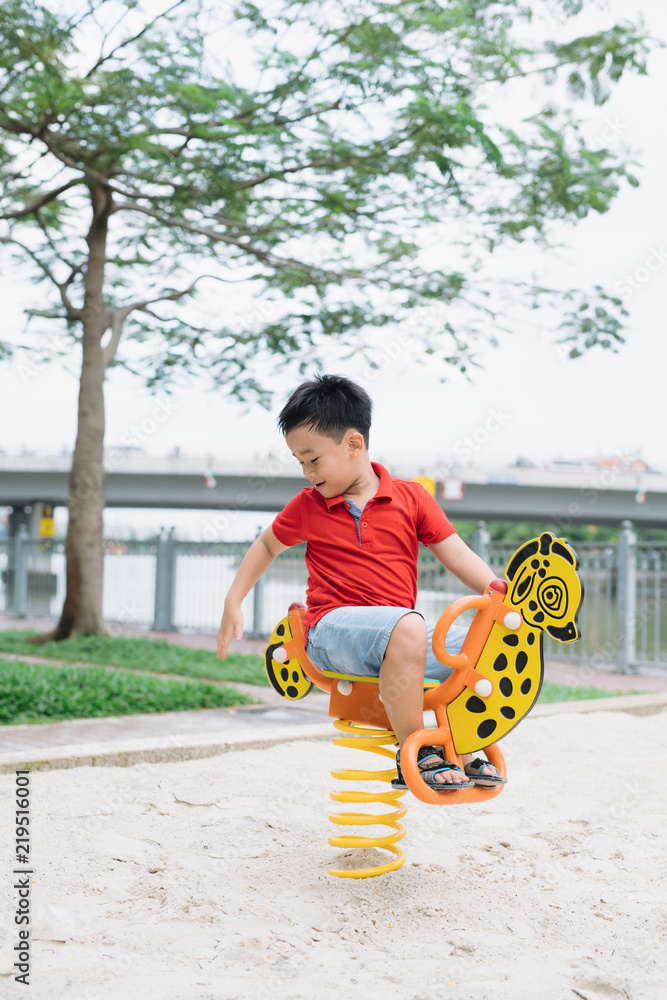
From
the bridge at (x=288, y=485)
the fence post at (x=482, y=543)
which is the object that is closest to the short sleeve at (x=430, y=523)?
the fence post at (x=482, y=543)

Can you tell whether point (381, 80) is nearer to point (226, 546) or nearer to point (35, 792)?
point (35, 792)

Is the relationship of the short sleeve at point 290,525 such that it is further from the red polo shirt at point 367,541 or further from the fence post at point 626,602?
the fence post at point 626,602

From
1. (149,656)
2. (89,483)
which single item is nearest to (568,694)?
(149,656)

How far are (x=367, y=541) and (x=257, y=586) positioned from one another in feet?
34.0

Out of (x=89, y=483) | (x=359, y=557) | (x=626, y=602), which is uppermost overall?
(x=89, y=483)

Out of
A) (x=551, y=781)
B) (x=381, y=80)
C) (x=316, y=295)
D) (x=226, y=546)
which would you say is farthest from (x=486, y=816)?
(x=226, y=546)

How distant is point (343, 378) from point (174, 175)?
6.49 metres

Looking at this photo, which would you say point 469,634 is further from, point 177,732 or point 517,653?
point 177,732

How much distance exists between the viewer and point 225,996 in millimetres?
1955

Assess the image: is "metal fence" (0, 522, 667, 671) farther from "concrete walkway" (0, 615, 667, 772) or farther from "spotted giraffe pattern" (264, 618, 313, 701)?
"spotted giraffe pattern" (264, 618, 313, 701)

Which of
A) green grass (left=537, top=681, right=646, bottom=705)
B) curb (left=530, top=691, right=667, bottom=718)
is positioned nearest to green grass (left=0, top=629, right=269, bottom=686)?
green grass (left=537, top=681, right=646, bottom=705)

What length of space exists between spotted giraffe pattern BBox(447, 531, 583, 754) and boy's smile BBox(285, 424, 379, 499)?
573 millimetres

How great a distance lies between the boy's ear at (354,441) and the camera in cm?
262

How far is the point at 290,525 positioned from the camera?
281 cm
